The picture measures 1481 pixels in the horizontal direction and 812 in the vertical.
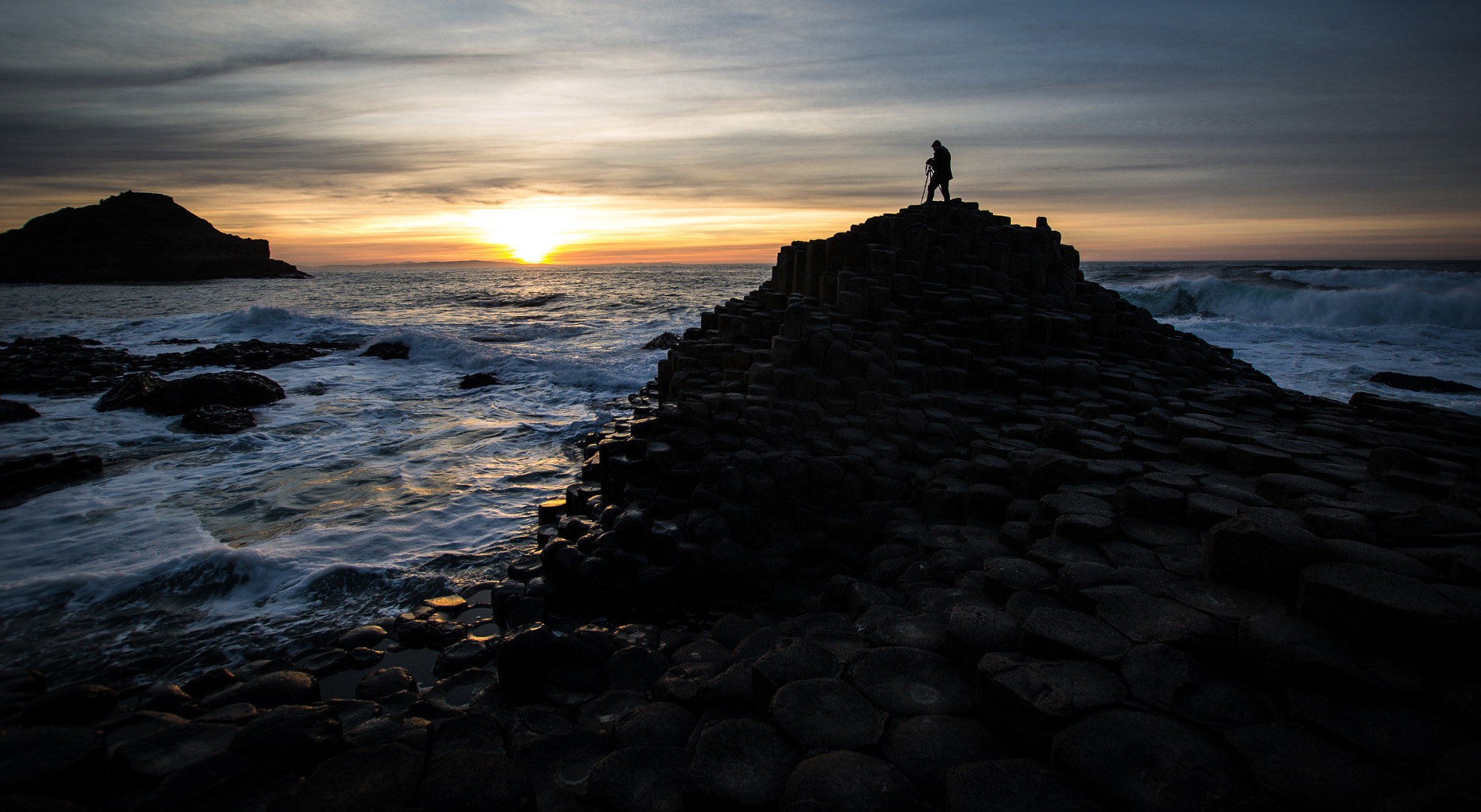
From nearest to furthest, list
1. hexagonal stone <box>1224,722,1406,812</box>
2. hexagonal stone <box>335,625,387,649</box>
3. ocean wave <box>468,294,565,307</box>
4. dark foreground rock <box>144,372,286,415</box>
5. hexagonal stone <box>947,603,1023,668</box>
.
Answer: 1. hexagonal stone <box>1224,722,1406,812</box>
2. hexagonal stone <box>947,603,1023,668</box>
3. hexagonal stone <box>335,625,387,649</box>
4. dark foreground rock <box>144,372,286,415</box>
5. ocean wave <box>468,294,565,307</box>

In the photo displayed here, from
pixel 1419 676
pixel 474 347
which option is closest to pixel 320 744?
pixel 1419 676

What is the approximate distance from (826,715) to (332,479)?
28.7 ft

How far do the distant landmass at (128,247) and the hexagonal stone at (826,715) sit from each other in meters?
103

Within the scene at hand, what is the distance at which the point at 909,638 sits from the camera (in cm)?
380

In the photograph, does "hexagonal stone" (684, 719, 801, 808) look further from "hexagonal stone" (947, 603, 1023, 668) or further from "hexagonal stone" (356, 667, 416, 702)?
"hexagonal stone" (356, 667, 416, 702)

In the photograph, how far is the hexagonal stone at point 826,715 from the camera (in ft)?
9.63

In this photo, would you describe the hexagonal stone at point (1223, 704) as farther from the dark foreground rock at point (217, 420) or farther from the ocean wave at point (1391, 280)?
the ocean wave at point (1391, 280)

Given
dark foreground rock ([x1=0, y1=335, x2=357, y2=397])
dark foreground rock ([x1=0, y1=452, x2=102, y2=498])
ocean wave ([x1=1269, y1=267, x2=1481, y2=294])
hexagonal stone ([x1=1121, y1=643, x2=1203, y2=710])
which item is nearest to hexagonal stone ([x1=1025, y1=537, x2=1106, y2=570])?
hexagonal stone ([x1=1121, y1=643, x2=1203, y2=710])

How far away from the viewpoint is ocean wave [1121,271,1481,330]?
83.8 ft

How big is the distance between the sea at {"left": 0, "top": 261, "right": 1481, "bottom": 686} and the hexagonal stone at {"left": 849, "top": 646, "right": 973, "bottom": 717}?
447cm

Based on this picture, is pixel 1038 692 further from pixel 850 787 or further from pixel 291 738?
pixel 291 738

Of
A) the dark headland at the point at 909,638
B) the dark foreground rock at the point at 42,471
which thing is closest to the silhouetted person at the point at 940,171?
the dark headland at the point at 909,638

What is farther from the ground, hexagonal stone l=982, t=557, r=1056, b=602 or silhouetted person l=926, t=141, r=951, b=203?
silhouetted person l=926, t=141, r=951, b=203

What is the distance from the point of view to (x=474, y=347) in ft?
71.0
